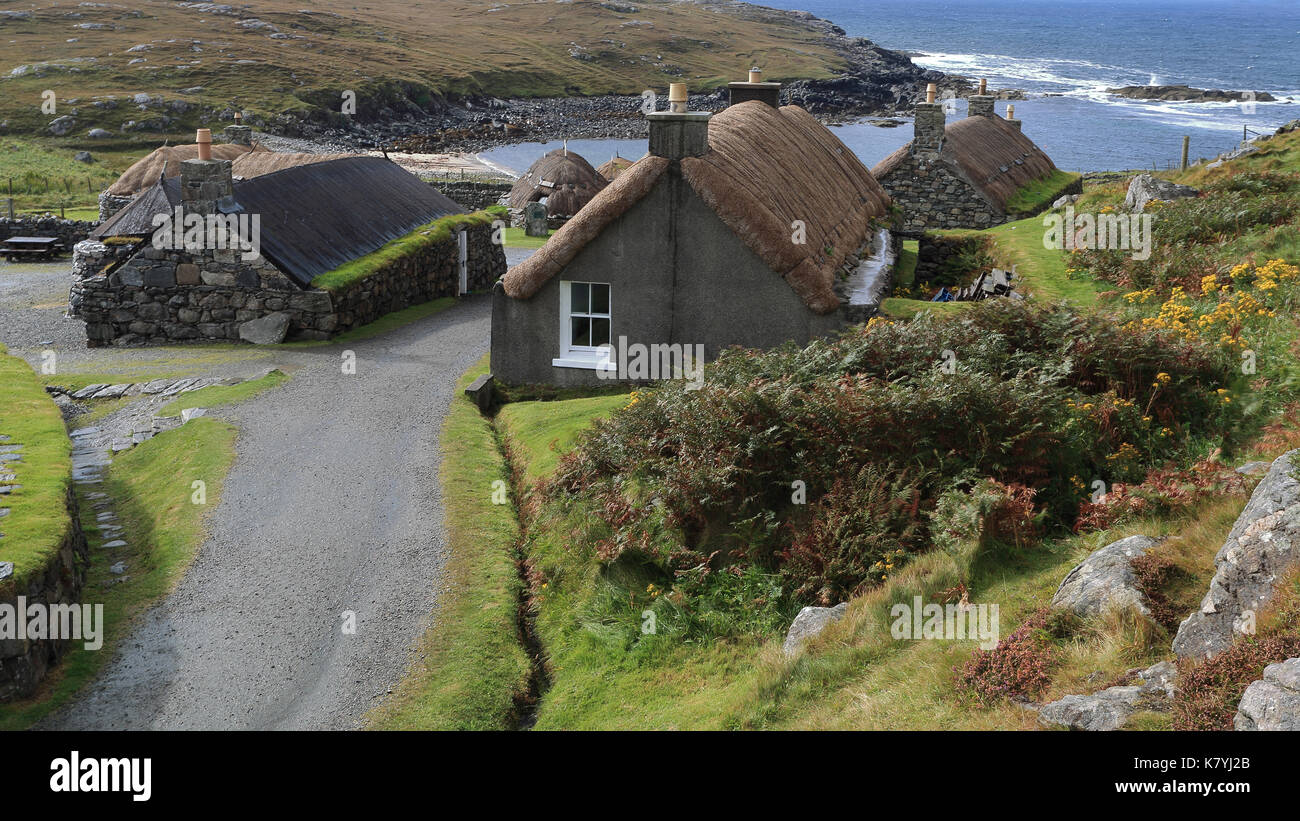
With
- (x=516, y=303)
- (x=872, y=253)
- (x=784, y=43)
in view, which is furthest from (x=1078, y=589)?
(x=784, y=43)

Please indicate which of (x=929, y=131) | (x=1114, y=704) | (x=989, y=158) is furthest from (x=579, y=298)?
(x=989, y=158)

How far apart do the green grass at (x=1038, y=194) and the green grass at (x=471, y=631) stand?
27.0 meters

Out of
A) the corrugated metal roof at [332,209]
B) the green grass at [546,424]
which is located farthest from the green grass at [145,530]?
the corrugated metal roof at [332,209]

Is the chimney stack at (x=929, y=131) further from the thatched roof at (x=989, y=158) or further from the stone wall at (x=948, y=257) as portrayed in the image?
the stone wall at (x=948, y=257)

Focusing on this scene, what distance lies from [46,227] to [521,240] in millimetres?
21514

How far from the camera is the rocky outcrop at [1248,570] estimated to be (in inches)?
314

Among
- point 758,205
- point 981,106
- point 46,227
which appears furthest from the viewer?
point 46,227

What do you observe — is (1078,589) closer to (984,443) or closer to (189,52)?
(984,443)

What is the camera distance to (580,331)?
2205cm

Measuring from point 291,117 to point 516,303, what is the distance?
83286mm

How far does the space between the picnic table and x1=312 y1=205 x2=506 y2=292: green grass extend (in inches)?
749

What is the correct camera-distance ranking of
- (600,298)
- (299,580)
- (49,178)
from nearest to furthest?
(299,580)
(600,298)
(49,178)

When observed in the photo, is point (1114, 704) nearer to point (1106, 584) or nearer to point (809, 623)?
point (1106, 584)

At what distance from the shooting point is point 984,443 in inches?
504
